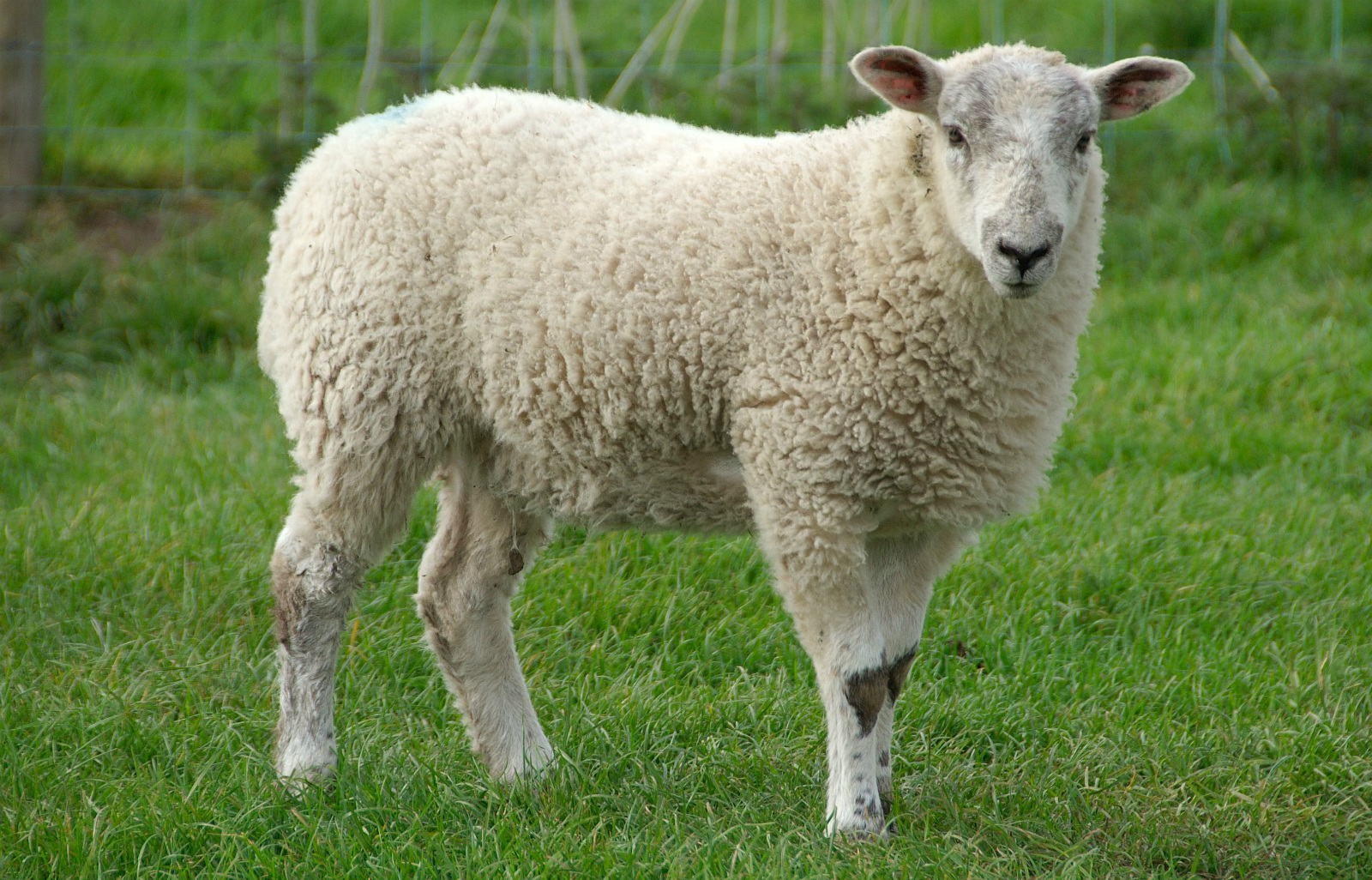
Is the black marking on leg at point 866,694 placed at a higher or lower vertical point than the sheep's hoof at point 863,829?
higher

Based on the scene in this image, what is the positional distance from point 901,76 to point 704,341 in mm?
730

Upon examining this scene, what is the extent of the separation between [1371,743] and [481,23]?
7430mm

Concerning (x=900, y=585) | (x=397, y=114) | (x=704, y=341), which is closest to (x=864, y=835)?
(x=900, y=585)

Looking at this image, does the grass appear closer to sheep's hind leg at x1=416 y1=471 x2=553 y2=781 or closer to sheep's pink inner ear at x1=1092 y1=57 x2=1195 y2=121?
sheep's hind leg at x1=416 y1=471 x2=553 y2=781

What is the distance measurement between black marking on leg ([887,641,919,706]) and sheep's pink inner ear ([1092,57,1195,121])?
4.38 feet

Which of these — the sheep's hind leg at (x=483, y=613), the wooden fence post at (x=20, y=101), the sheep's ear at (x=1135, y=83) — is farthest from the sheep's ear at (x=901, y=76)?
the wooden fence post at (x=20, y=101)

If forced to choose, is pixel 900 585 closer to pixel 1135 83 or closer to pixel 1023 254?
pixel 1023 254

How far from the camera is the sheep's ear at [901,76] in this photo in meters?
3.03

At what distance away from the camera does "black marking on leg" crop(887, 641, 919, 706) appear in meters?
3.31

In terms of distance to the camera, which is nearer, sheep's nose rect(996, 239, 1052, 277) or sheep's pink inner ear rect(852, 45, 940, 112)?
sheep's nose rect(996, 239, 1052, 277)

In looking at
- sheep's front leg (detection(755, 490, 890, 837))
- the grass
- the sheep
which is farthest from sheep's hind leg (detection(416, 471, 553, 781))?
sheep's front leg (detection(755, 490, 890, 837))

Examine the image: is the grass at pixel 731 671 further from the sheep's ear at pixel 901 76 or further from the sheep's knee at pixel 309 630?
the sheep's ear at pixel 901 76

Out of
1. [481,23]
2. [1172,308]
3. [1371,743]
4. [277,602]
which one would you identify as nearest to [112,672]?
[277,602]

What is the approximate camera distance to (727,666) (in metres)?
4.06
